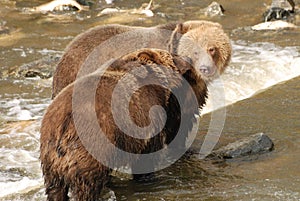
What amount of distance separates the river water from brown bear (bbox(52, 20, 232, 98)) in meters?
0.99

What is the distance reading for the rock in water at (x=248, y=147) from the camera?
666 centimetres

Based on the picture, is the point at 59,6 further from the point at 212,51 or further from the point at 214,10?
the point at 212,51

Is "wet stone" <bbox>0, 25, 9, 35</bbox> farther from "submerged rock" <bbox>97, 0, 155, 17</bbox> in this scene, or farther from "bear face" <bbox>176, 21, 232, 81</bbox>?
"bear face" <bbox>176, 21, 232, 81</bbox>

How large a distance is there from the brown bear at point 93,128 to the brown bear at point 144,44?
1.14 metres

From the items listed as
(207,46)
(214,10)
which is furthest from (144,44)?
(214,10)

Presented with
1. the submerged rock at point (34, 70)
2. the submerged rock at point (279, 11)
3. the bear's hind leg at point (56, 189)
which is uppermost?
the bear's hind leg at point (56, 189)

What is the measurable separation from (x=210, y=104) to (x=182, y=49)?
2326 mm

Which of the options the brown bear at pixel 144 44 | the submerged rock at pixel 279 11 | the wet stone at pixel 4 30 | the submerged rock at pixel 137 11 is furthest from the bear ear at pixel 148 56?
the submerged rock at pixel 137 11

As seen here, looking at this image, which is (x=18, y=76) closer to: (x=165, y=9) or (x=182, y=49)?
(x=182, y=49)

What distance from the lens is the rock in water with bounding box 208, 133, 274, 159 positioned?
262 inches

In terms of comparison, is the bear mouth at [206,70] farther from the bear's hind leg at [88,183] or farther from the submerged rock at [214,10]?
the submerged rock at [214,10]

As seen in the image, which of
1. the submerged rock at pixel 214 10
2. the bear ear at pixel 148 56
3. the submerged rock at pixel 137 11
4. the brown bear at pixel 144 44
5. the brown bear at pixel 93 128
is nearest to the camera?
the brown bear at pixel 93 128

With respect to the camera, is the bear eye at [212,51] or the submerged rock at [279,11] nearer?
the bear eye at [212,51]

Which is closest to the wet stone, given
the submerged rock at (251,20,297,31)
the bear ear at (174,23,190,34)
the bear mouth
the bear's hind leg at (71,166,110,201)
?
the submerged rock at (251,20,297,31)
